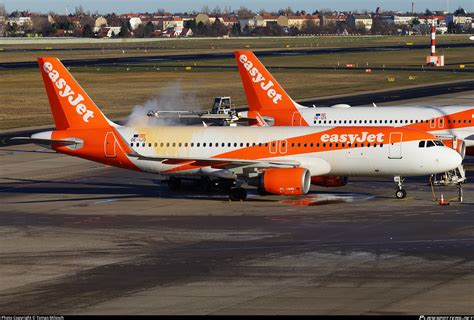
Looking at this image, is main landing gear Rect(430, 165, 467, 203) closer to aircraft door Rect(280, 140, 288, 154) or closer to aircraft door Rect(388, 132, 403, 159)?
aircraft door Rect(388, 132, 403, 159)

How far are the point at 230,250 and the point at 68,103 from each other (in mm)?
20865

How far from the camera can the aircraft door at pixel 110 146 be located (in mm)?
60375

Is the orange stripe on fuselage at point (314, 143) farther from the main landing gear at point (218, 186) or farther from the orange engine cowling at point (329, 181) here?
the orange engine cowling at point (329, 181)

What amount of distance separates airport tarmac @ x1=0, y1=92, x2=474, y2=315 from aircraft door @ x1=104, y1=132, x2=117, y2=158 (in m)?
2.47

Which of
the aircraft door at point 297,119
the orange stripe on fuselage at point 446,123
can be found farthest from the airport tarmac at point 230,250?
the aircraft door at point 297,119

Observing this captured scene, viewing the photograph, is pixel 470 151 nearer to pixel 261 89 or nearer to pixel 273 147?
pixel 261 89

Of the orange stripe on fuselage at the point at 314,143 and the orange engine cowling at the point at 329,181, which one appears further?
the orange engine cowling at the point at 329,181

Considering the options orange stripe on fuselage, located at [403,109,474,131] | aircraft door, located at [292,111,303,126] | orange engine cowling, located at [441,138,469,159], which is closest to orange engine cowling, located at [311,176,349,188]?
orange engine cowling, located at [441,138,469,159]

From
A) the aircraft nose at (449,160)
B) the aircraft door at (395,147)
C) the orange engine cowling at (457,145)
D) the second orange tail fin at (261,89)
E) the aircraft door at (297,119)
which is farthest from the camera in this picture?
the second orange tail fin at (261,89)

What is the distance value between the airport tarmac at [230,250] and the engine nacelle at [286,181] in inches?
38.8

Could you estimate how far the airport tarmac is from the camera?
35.3 m

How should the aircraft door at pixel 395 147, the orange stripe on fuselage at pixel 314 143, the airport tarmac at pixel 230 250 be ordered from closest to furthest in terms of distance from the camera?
the airport tarmac at pixel 230 250 → the aircraft door at pixel 395 147 → the orange stripe on fuselage at pixel 314 143

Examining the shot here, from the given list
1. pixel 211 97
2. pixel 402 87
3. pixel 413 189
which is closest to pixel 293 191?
pixel 413 189

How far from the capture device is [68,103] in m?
61.9
